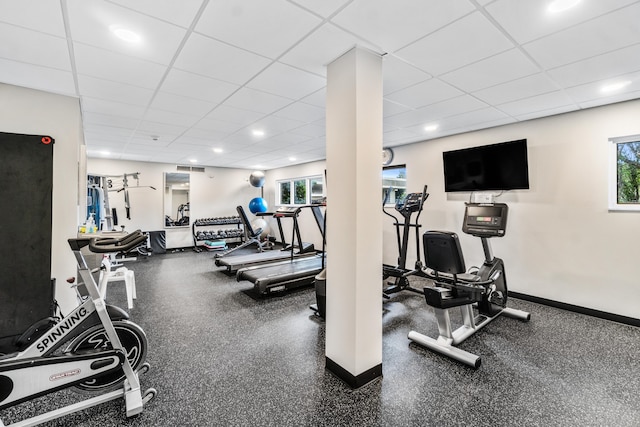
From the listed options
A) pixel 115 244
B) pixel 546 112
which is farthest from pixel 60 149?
pixel 546 112

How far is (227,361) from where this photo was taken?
8.24ft

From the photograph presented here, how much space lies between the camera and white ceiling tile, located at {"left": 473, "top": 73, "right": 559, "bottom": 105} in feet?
8.78

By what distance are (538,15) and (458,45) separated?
47cm

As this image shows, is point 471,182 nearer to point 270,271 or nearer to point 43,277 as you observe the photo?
point 270,271

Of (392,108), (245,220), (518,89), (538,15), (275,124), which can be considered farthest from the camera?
(245,220)

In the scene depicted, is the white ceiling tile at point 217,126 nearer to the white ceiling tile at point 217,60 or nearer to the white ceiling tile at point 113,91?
the white ceiling tile at point 113,91

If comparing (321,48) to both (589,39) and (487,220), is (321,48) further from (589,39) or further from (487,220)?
(487,220)

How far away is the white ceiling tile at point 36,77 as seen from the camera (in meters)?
2.38

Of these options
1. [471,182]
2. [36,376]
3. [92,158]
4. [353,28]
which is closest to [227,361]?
[36,376]

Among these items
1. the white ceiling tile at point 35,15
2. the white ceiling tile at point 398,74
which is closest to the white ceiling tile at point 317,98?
the white ceiling tile at point 398,74

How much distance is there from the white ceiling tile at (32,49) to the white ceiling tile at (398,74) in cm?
242

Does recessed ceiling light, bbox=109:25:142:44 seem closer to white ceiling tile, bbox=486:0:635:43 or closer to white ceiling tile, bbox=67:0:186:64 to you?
white ceiling tile, bbox=67:0:186:64

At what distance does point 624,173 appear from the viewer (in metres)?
3.38

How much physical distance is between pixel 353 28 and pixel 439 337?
9.08 feet
